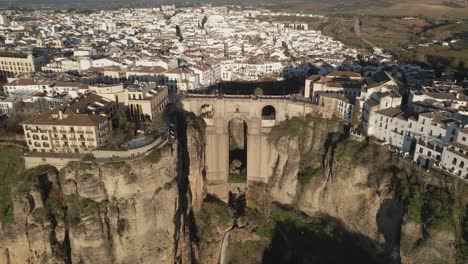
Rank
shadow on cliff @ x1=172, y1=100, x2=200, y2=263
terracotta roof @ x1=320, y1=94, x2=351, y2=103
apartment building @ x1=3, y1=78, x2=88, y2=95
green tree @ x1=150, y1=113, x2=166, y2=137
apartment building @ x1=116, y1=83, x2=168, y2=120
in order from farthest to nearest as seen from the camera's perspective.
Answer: apartment building @ x1=3, y1=78, x2=88, y2=95 → terracotta roof @ x1=320, y1=94, x2=351, y2=103 → apartment building @ x1=116, y1=83, x2=168, y2=120 → shadow on cliff @ x1=172, y1=100, x2=200, y2=263 → green tree @ x1=150, y1=113, x2=166, y2=137

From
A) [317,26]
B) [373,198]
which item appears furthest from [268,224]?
[317,26]

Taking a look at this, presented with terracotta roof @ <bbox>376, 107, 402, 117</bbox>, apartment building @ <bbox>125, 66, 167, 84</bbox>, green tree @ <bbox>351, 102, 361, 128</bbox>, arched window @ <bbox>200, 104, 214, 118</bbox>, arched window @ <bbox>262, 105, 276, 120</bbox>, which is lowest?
arched window @ <bbox>262, 105, 276, 120</bbox>

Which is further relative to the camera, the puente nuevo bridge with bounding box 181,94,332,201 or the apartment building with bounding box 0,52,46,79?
the apartment building with bounding box 0,52,46,79

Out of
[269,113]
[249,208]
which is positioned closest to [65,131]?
[249,208]

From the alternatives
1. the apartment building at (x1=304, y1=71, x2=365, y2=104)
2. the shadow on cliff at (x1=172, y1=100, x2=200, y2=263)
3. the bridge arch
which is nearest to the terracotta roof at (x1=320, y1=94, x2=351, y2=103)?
the apartment building at (x1=304, y1=71, x2=365, y2=104)

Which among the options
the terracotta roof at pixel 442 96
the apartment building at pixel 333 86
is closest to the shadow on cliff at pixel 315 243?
the apartment building at pixel 333 86

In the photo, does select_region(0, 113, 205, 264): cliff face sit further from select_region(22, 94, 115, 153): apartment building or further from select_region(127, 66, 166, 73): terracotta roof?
select_region(127, 66, 166, 73): terracotta roof

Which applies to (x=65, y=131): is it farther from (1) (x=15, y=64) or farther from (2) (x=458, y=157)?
(1) (x=15, y=64)
